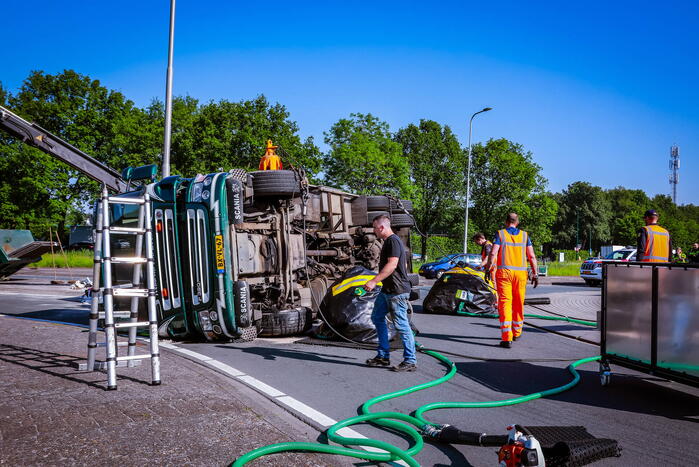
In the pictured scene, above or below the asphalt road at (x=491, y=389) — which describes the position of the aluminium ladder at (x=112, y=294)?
above

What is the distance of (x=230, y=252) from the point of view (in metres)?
7.61

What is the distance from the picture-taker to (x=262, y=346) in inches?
305

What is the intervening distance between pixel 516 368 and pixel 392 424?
9.48 feet

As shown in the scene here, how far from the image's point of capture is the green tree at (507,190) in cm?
5509

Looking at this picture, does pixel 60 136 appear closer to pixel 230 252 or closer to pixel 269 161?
pixel 269 161

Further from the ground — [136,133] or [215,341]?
[136,133]

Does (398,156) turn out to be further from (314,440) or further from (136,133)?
(314,440)

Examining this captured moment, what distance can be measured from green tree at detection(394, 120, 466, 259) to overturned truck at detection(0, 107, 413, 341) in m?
46.5

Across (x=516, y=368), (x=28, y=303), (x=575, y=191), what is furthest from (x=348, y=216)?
(x=575, y=191)

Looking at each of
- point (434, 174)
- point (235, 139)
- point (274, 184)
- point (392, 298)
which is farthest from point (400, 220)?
point (434, 174)

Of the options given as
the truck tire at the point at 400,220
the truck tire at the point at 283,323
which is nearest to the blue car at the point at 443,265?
the truck tire at the point at 400,220

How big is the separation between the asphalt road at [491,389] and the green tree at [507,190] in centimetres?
4842

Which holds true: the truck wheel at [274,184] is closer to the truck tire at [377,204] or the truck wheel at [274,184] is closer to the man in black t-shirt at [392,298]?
the man in black t-shirt at [392,298]

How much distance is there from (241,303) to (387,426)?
152 inches
